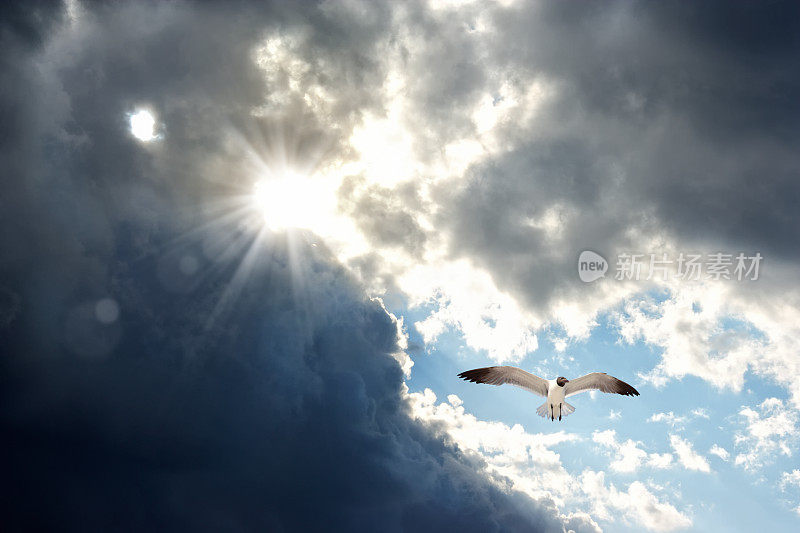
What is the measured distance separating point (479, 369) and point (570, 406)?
26.8 feet

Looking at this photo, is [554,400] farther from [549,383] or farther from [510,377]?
[510,377]

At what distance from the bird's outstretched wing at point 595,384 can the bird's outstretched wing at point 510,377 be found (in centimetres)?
207

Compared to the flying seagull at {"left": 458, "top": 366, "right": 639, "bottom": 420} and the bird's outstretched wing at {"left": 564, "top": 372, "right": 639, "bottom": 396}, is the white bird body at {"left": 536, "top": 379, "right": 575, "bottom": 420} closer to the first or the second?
the flying seagull at {"left": 458, "top": 366, "right": 639, "bottom": 420}

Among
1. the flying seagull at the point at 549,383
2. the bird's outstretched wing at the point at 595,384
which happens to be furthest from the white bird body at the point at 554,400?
the bird's outstretched wing at the point at 595,384

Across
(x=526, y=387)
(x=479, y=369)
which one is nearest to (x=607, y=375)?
(x=526, y=387)

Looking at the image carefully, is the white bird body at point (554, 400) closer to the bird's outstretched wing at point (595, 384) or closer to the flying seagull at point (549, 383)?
the flying seagull at point (549, 383)

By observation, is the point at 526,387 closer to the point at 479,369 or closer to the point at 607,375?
the point at 479,369

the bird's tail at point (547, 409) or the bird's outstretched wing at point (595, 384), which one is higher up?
the bird's outstretched wing at point (595, 384)

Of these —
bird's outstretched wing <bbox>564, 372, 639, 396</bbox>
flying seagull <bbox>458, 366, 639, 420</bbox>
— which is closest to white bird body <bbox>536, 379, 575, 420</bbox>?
flying seagull <bbox>458, 366, 639, 420</bbox>

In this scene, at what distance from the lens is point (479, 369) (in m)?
27.6

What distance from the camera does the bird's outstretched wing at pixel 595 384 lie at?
Result: 26791mm

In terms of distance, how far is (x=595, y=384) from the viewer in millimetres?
27562

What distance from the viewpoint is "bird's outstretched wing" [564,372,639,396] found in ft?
87.9

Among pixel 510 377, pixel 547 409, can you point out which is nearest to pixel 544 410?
pixel 547 409
